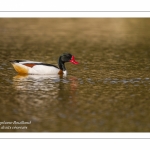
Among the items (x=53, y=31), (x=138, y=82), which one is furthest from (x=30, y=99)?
(x=53, y=31)

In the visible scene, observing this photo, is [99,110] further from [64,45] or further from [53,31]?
[53,31]

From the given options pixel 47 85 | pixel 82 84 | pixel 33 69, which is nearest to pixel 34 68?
pixel 33 69

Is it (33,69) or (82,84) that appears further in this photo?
(33,69)

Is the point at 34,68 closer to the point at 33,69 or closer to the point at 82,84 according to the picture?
the point at 33,69

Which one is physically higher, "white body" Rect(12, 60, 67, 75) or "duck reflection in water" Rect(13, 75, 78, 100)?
"white body" Rect(12, 60, 67, 75)

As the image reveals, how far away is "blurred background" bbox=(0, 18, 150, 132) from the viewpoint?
47.0ft

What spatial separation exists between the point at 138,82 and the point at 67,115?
16.8ft

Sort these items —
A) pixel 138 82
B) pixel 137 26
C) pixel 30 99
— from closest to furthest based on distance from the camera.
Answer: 1. pixel 30 99
2. pixel 138 82
3. pixel 137 26

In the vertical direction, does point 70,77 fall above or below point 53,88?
above

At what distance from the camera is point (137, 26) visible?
1513 inches

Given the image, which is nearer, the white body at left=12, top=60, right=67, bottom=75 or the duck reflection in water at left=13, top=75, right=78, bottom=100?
the duck reflection in water at left=13, top=75, right=78, bottom=100

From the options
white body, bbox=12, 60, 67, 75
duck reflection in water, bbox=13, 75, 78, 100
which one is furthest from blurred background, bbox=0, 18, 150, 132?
white body, bbox=12, 60, 67, 75

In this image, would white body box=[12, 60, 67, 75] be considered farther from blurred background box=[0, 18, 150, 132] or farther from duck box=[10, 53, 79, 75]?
blurred background box=[0, 18, 150, 132]

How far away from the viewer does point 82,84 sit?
1875 centimetres
